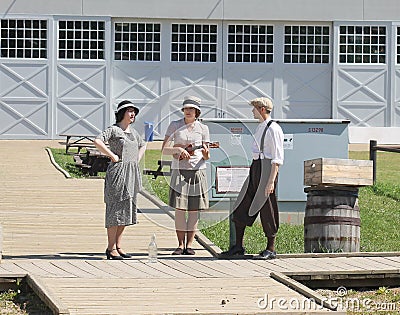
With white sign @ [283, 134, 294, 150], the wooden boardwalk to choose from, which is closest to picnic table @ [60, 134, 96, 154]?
the wooden boardwalk

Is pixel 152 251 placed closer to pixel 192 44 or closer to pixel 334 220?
pixel 334 220

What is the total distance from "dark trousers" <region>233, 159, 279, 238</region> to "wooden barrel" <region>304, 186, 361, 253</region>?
58 centimetres

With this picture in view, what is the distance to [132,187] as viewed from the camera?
1059cm

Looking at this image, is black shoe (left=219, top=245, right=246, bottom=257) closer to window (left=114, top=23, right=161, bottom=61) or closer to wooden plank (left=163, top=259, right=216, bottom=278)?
wooden plank (left=163, top=259, right=216, bottom=278)

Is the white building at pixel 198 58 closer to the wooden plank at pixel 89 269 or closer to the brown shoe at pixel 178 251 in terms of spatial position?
the brown shoe at pixel 178 251

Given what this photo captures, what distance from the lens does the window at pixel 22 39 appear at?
89.2 ft

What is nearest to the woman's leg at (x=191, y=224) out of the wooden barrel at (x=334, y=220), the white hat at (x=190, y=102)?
the white hat at (x=190, y=102)

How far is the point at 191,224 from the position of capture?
10852 millimetres

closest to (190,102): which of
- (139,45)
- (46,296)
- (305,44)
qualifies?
(46,296)

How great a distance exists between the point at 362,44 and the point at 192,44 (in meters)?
4.59

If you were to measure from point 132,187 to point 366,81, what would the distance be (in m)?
18.4

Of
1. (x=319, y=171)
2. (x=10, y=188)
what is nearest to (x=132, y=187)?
(x=319, y=171)

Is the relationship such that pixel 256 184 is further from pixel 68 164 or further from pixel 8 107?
pixel 8 107

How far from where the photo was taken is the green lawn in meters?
11.9
